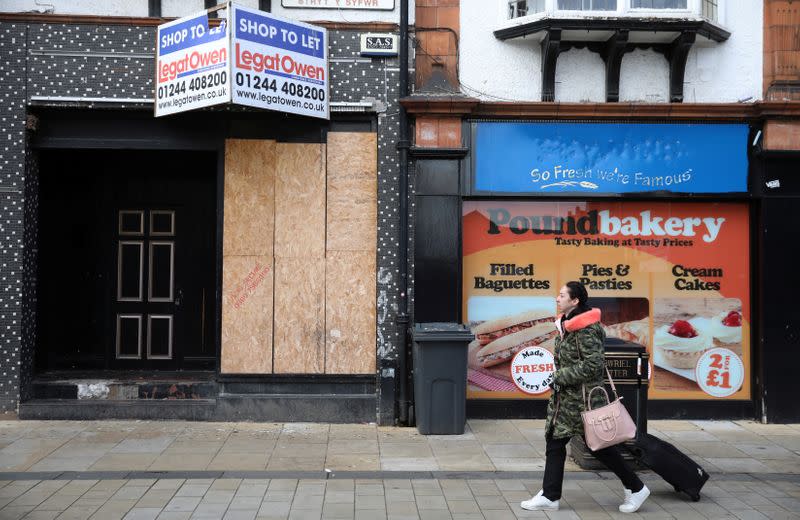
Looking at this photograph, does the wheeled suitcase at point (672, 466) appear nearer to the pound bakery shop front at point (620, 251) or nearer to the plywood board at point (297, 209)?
the pound bakery shop front at point (620, 251)

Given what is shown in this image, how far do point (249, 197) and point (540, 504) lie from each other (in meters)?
5.24

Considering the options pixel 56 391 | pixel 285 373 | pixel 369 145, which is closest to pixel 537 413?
pixel 285 373

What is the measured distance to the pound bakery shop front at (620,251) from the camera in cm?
976

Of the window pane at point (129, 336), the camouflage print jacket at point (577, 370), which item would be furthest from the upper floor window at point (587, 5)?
the window pane at point (129, 336)

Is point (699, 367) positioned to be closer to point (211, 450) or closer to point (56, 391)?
point (211, 450)

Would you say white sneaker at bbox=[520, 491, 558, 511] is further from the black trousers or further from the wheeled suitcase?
the wheeled suitcase

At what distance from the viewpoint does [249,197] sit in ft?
31.3

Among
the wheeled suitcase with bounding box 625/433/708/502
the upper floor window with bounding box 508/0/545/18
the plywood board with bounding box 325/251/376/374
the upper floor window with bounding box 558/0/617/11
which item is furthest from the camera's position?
the upper floor window with bounding box 508/0/545/18

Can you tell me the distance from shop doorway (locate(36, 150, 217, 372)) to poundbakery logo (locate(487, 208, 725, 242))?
13.9 feet

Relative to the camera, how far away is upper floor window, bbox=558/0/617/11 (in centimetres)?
973

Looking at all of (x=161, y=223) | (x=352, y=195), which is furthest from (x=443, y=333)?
(x=161, y=223)

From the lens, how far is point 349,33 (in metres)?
9.62

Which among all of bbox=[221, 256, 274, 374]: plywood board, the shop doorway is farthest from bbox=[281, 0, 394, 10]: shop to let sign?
bbox=[221, 256, 274, 374]: plywood board

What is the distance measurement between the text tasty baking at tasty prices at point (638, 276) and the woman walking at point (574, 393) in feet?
12.0
